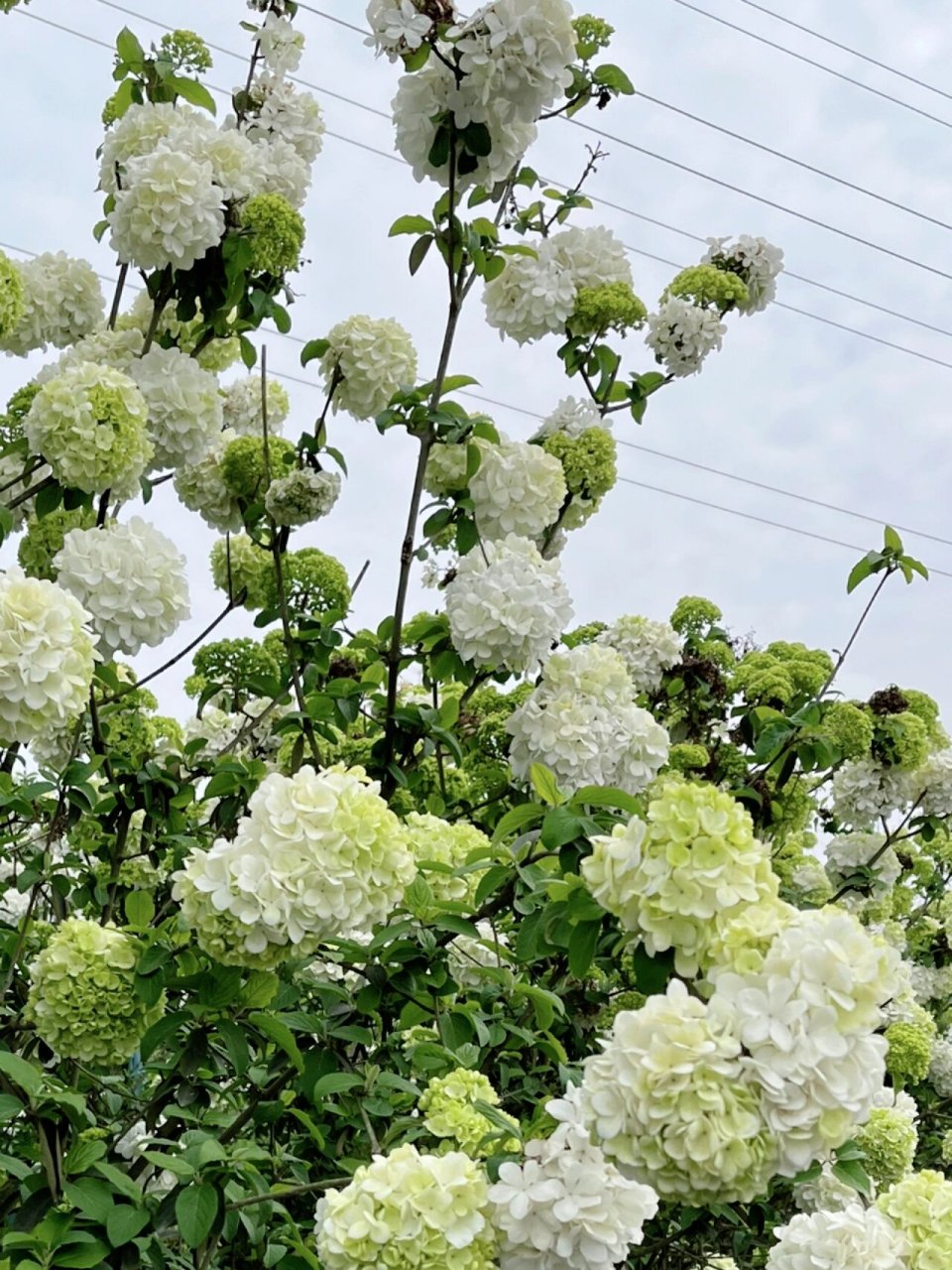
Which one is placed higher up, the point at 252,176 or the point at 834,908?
the point at 252,176

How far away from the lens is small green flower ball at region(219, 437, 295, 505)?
126 inches

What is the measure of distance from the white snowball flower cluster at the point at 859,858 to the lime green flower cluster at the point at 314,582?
2.63 metres

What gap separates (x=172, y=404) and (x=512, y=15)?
1.06 metres

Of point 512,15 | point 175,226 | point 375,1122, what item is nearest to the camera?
point 512,15

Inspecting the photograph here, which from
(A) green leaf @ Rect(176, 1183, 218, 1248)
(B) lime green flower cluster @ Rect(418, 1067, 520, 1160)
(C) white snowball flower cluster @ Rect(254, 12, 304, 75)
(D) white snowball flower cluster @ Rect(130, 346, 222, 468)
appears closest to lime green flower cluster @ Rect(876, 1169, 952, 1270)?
(B) lime green flower cluster @ Rect(418, 1067, 520, 1160)

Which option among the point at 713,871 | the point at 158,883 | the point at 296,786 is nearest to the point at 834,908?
the point at 713,871

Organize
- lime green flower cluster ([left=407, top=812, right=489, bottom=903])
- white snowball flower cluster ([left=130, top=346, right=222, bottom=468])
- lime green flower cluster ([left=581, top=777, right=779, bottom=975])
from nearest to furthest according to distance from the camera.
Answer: lime green flower cluster ([left=581, top=777, right=779, bottom=975])
lime green flower cluster ([left=407, top=812, right=489, bottom=903])
white snowball flower cluster ([left=130, top=346, right=222, bottom=468])

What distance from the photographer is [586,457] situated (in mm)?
3340

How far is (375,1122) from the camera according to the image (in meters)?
2.42

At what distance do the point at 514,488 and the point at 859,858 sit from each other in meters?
2.73

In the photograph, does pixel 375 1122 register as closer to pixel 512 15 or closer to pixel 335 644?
pixel 335 644

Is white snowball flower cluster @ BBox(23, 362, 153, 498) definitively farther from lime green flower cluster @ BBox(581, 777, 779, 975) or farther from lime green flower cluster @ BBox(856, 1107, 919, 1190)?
lime green flower cluster @ BBox(856, 1107, 919, 1190)

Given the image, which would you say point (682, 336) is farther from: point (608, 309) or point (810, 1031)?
point (810, 1031)

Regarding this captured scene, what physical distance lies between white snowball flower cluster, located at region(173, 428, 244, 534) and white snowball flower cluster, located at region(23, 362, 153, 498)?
737 millimetres
